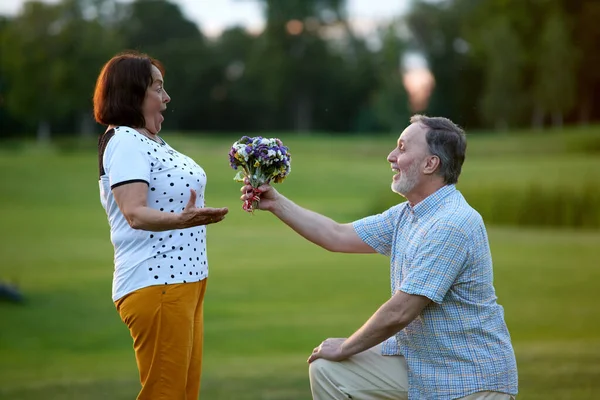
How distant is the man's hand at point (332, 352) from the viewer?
304 centimetres

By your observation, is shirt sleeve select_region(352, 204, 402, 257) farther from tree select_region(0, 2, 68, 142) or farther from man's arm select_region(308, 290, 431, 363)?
tree select_region(0, 2, 68, 142)

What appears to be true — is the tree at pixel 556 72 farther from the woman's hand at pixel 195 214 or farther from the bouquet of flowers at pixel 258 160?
the woman's hand at pixel 195 214

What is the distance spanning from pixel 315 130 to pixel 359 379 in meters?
17.4

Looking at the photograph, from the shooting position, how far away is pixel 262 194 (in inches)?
134

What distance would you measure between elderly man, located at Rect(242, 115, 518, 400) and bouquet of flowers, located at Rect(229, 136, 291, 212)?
19.2 inches

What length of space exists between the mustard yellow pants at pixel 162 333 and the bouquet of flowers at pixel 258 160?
1.79 ft

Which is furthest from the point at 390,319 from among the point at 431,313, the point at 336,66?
the point at 336,66

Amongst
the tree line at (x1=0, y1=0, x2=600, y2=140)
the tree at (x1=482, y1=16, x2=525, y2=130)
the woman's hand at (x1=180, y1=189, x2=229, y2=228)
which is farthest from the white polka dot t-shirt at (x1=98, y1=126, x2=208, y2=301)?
the tree at (x1=482, y1=16, x2=525, y2=130)

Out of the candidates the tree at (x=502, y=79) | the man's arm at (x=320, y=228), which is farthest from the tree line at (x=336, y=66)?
the man's arm at (x=320, y=228)

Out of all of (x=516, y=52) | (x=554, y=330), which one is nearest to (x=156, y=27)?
(x=516, y=52)

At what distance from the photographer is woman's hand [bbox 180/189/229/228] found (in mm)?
2734

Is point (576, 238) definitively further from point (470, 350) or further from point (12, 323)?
point (470, 350)

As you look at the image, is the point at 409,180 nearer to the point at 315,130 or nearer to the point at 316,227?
the point at 316,227

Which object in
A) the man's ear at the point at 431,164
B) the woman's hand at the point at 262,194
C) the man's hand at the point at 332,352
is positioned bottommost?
the man's hand at the point at 332,352
